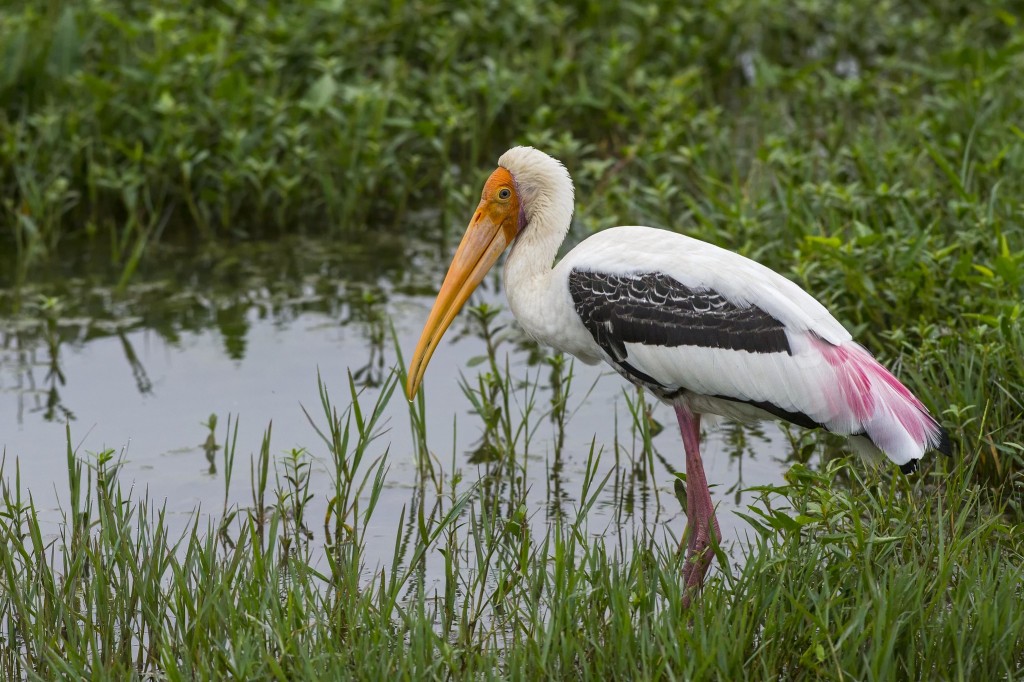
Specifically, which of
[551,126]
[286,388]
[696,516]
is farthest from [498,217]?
[551,126]

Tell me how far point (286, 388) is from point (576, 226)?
1.69 m

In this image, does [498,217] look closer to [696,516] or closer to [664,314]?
[664,314]

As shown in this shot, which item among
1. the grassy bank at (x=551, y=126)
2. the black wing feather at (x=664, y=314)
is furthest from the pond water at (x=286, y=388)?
the black wing feather at (x=664, y=314)

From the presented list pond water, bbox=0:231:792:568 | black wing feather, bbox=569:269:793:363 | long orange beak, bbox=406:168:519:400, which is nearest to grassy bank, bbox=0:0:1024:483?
pond water, bbox=0:231:792:568

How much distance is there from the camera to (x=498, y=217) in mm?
5020

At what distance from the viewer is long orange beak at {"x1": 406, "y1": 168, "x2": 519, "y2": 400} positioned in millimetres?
4957

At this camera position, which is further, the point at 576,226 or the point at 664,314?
the point at 576,226

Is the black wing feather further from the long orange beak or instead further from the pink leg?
the long orange beak

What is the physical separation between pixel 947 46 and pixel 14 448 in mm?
6046

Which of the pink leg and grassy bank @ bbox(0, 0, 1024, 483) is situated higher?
grassy bank @ bbox(0, 0, 1024, 483)

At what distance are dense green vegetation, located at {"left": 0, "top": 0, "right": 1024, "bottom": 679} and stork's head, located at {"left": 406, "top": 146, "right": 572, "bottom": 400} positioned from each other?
64 centimetres

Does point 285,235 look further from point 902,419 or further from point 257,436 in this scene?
point 902,419

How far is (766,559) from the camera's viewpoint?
152 inches

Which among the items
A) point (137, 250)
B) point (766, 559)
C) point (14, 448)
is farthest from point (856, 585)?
point (137, 250)
